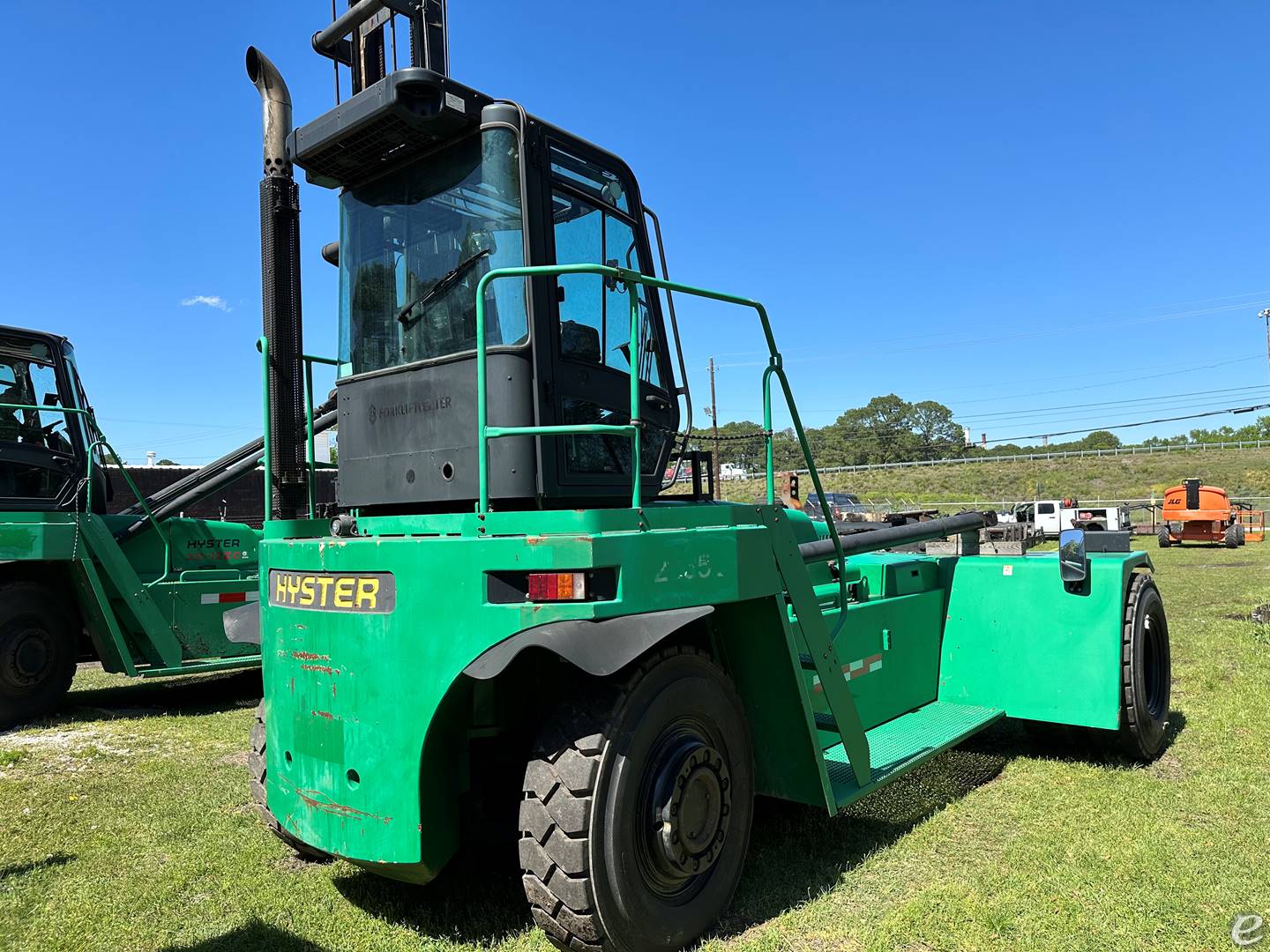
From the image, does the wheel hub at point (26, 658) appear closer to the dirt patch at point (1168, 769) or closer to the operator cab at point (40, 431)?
the operator cab at point (40, 431)

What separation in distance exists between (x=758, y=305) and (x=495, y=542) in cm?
157

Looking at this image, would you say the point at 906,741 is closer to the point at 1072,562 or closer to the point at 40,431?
the point at 1072,562

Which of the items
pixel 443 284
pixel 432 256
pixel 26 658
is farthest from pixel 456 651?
pixel 26 658

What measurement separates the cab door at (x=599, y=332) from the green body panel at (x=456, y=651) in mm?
304

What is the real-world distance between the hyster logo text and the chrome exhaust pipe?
2.08 m

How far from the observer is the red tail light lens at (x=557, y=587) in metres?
2.94

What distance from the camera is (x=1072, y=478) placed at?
56.0 m

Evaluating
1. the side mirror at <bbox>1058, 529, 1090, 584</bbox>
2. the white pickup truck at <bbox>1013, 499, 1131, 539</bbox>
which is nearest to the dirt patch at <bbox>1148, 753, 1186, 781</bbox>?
the side mirror at <bbox>1058, 529, 1090, 584</bbox>

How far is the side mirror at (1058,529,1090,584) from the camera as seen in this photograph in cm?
554

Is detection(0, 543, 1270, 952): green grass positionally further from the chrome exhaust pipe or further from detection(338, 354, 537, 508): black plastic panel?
the chrome exhaust pipe

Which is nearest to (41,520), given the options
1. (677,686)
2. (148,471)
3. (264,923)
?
(264,923)

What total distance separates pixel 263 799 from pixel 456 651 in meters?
1.51

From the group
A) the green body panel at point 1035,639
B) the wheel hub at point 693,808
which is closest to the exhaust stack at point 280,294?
the wheel hub at point 693,808

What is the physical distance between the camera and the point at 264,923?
354cm
